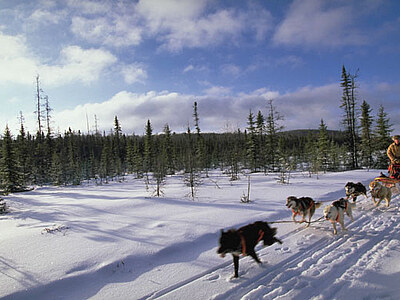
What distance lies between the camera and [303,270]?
3252mm

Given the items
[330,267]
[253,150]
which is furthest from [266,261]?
[253,150]

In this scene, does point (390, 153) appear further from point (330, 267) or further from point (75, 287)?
point (75, 287)

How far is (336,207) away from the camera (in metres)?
4.54

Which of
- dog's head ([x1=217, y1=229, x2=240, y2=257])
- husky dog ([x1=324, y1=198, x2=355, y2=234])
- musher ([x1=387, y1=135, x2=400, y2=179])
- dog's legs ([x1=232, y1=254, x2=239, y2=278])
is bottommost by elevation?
dog's legs ([x1=232, y1=254, x2=239, y2=278])

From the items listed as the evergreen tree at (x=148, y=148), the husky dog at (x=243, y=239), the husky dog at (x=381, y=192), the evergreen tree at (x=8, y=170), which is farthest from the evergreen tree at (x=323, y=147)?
the evergreen tree at (x=8, y=170)

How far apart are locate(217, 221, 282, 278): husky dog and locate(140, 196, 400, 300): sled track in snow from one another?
345 mm

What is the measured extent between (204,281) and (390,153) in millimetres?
8772

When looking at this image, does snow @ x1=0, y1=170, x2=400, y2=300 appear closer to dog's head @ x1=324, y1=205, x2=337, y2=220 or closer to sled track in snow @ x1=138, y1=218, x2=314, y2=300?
sled track in snow @ x1=138, y1=218, x2=314, y2=300

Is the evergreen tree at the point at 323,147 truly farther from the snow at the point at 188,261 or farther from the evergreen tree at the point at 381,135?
the snow at the point at 188,261

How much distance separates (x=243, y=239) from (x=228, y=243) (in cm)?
29

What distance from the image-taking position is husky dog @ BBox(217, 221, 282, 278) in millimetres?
2838

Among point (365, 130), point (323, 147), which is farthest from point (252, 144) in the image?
point (365, 130)

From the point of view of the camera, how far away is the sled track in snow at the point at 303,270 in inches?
111

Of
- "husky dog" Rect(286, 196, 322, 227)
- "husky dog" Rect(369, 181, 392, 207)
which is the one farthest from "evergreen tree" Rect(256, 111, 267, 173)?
"husky dog" Rect(286, 196, 322, 227)
